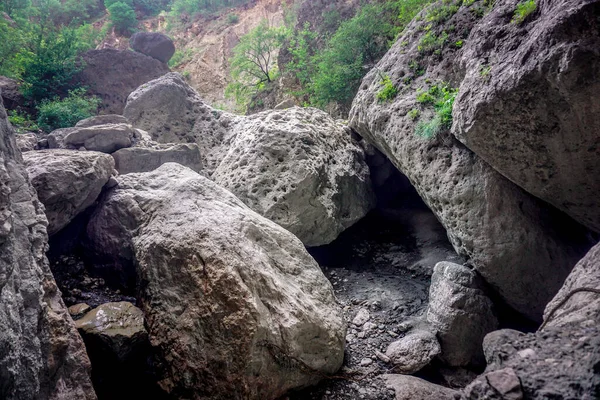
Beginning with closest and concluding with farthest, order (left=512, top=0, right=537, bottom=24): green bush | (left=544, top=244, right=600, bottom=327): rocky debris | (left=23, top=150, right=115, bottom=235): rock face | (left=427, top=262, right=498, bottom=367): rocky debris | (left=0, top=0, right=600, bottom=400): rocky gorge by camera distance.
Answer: (left=544, top=244, right=600, bottom=327): rocky debris → (left=0, top=0, right=600, bottom=400): rocky gorge → (left=512, top=0, right=537, bottom=24): green bush → (left=23, top=150, right=115, bottom=235): rock face → (left=427, top=262, right=498, bottom=367): rocky debris

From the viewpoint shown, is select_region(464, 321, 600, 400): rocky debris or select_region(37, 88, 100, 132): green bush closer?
select_region(464, 321, 600, 400): rocky debris

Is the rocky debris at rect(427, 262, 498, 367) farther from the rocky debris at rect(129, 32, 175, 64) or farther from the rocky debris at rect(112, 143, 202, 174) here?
the rocky debris at rect(129, 32, 175, 64)

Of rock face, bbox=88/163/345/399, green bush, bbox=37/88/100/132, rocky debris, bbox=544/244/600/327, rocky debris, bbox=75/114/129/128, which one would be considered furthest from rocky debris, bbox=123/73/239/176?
rocky debris, bbox=544/244/600/327

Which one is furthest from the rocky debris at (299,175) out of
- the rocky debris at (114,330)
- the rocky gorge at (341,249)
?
the rocky debris at (114,330)

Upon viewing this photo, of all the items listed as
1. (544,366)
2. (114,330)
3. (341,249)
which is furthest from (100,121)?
(544,366)

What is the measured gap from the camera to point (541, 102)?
3105 mm

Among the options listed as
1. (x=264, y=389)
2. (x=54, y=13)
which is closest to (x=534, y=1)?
(x=264, y=389)

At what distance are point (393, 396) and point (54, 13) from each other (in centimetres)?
2159

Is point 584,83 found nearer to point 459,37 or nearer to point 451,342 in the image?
point 459,37

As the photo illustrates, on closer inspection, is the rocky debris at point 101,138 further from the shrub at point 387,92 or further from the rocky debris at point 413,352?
the rocky debris at point 413,352

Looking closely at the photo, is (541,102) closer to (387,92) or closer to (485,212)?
(485,212)

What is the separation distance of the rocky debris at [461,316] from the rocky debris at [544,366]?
191cm

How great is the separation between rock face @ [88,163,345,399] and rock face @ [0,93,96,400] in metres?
0.71

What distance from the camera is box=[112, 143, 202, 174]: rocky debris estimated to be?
5.59 m
